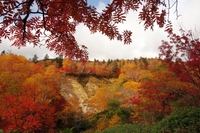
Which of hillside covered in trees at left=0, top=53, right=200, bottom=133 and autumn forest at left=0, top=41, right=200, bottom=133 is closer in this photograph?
hillside covered in trees at left=0, top=53, right=200, bottom=133

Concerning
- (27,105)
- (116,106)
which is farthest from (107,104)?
(27,105)

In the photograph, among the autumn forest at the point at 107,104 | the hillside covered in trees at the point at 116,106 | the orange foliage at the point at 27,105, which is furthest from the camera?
the orange foliage at the point at 27,105

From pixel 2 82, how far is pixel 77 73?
100 feet

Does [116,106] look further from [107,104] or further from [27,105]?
[27,105]

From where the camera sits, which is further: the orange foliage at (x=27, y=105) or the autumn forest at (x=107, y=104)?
the orange foliage at (x=27, y=105)

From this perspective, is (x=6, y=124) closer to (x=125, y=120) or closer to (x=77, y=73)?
(x=125, y=120)

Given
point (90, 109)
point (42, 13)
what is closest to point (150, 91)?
point (42, 13)

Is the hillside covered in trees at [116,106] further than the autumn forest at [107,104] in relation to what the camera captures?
No

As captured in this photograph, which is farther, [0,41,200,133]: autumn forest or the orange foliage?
the orange foliage

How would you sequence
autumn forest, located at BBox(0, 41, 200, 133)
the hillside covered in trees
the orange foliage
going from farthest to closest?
1. the orange foliage
2. autumn forest, located at BBox(0, 41, 200, 133)
3. the hillside covered in trees

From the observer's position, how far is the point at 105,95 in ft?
77.8

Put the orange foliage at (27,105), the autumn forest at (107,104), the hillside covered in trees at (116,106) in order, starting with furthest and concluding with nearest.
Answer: the orange foliage at (27,105) → the autumn forest at (107,104) → the hillside covered in trees at (116,106)

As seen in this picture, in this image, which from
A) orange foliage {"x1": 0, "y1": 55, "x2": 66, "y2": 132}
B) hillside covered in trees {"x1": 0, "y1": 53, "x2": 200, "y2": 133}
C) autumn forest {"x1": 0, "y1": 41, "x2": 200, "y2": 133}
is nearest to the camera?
hillside covered in trees {"x1": 0, "y1": 53, "x2": 200, "y2": 133}

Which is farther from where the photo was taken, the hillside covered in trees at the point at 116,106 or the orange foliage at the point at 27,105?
the orange foliage at the point at 27,105
